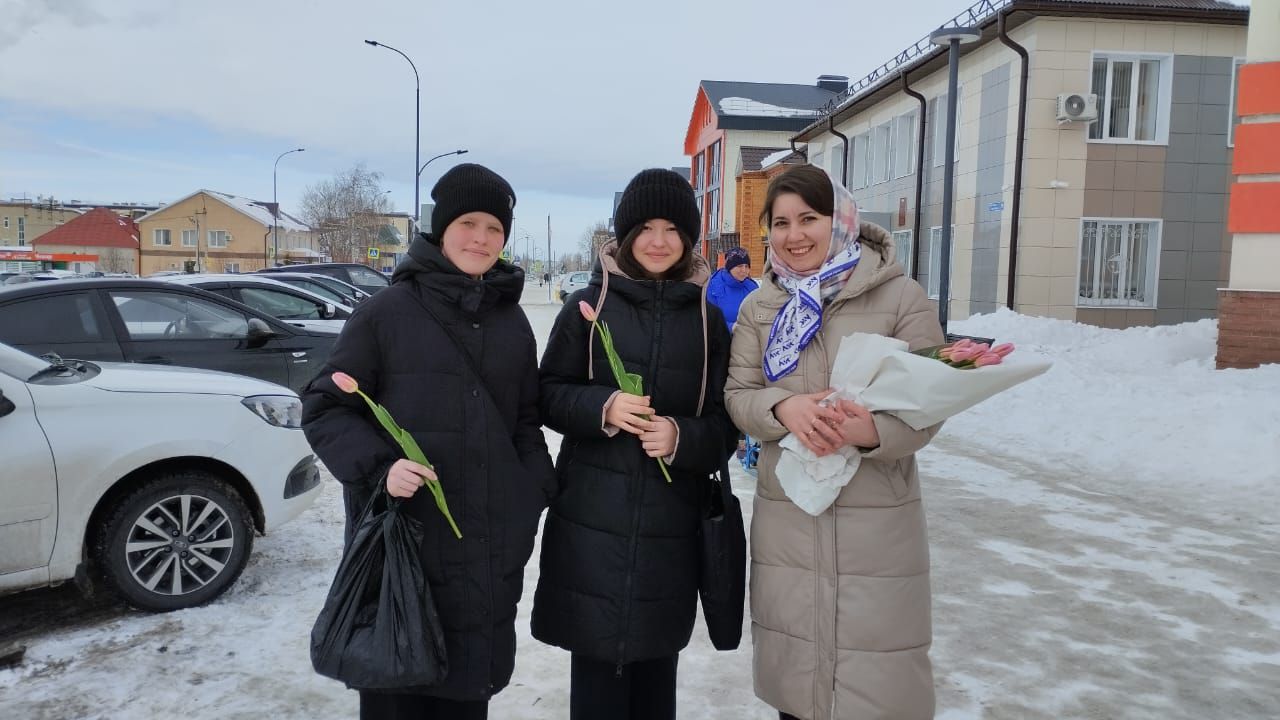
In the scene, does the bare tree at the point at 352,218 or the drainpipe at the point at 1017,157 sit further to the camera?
the bare tree at the point at 352,218

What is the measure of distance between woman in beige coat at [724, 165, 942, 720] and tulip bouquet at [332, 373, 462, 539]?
34.5 inches

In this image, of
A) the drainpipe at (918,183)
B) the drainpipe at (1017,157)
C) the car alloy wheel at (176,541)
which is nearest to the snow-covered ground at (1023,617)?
the car alloy wheel at (176,541)

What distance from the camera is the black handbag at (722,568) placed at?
256 cm

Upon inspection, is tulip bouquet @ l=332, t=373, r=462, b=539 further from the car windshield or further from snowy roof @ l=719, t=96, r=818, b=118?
snowy roof @ l=719, t=96, r=818, b=118

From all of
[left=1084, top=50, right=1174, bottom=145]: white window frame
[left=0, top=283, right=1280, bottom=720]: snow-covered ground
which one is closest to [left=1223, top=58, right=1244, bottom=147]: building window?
[left=1084, top=50, right=1174, bottom=145]: white window frame

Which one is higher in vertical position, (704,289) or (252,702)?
(704,289)

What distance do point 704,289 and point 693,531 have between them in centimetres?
75

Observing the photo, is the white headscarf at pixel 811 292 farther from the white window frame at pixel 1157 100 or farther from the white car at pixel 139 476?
the white window frame at pixel 1157 100

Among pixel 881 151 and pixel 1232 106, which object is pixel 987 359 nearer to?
pixel 1232 106

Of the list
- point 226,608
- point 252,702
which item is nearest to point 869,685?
point 252,702

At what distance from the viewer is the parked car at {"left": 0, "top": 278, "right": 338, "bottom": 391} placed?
629cm

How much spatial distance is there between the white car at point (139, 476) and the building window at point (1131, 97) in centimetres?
1682

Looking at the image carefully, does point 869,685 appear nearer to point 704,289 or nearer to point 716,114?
point 704,289

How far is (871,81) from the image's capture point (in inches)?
941
